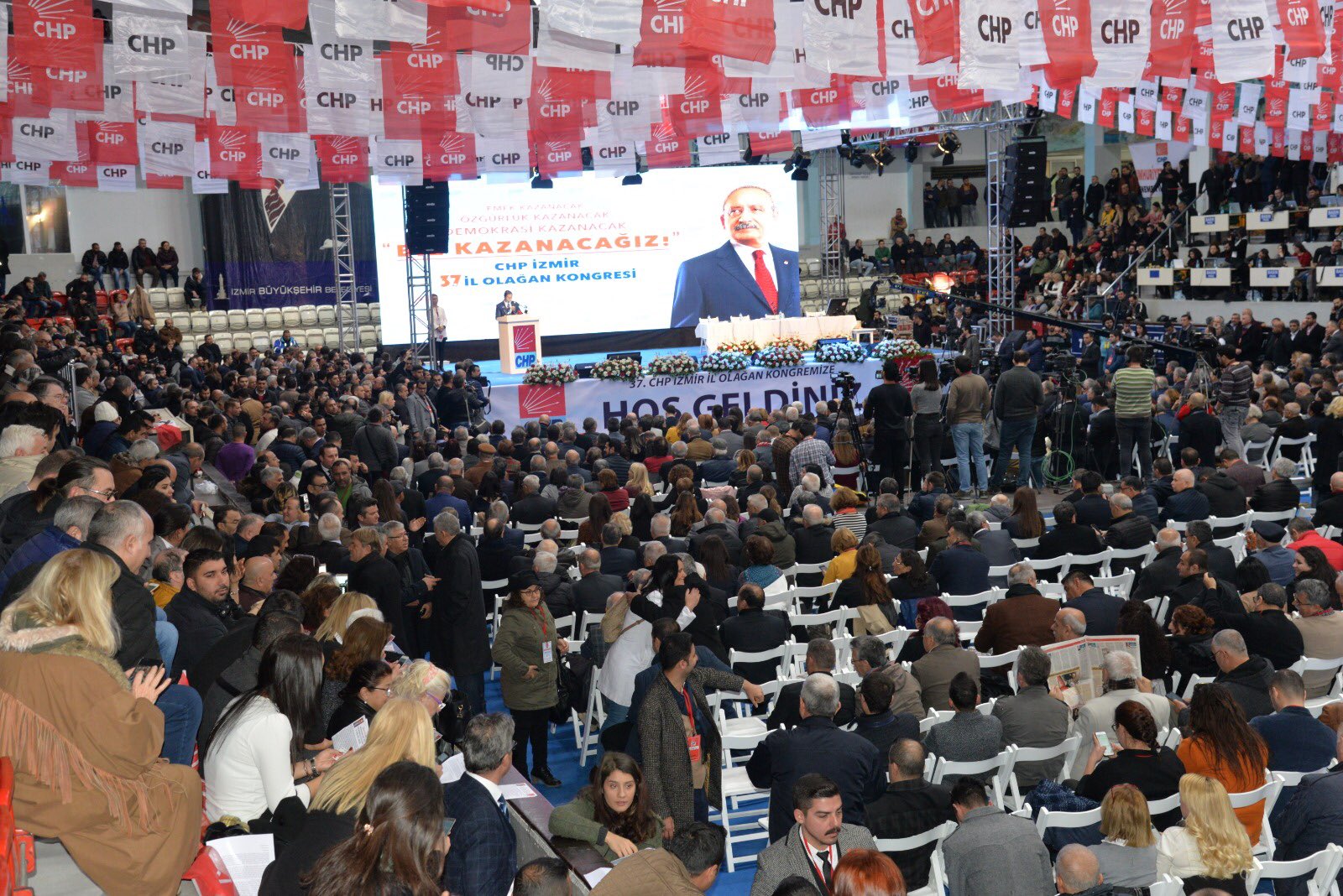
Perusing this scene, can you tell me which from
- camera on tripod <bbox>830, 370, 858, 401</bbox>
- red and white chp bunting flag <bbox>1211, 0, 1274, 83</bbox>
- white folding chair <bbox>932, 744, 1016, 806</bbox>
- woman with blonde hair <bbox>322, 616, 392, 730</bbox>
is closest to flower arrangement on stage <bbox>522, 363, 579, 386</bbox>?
camera on tripod <bbox>830, 370, 858, 401</bbox>

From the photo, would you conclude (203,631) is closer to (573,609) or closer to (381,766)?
(381,766)

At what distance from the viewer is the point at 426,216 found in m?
21.9

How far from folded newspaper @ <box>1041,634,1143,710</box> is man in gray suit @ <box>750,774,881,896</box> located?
2.47m

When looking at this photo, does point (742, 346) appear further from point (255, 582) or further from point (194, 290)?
point (255, 582)

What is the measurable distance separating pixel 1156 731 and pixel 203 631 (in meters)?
4.39

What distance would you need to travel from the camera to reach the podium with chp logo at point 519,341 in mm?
26250

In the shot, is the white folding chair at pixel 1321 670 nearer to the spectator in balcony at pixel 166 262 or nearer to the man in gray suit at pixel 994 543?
the man in gray suit at pixel 994 543

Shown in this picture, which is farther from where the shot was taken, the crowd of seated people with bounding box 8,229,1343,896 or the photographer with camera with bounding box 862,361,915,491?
the photographer with camera with bounding box 862,361,915,491

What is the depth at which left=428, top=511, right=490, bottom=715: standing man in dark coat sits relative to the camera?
8.25 m

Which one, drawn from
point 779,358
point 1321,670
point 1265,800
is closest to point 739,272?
point 779,358

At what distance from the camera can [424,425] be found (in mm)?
→ 17875

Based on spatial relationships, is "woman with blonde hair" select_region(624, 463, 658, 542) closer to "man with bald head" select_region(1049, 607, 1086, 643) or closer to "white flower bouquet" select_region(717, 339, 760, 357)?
"man with bald head" select_region(1049, 607, 1086, 643)

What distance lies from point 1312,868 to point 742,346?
1813 centimetres

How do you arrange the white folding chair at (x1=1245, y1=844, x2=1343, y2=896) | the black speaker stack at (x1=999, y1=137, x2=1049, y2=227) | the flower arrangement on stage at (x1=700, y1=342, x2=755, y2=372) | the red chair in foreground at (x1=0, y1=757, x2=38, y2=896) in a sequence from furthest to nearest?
the black speaker stack at (x1=999, y1=137, x2=1049, y2=227) < the flower arrangement on stage at (x1=700, y1=342, x2=755, y2=372) < the white folding chair at (x1=1245, y1=844, x2=1343, y2=896) < the red chair in foreground at (x1=0, y1=757, x2=38, y2=896)
